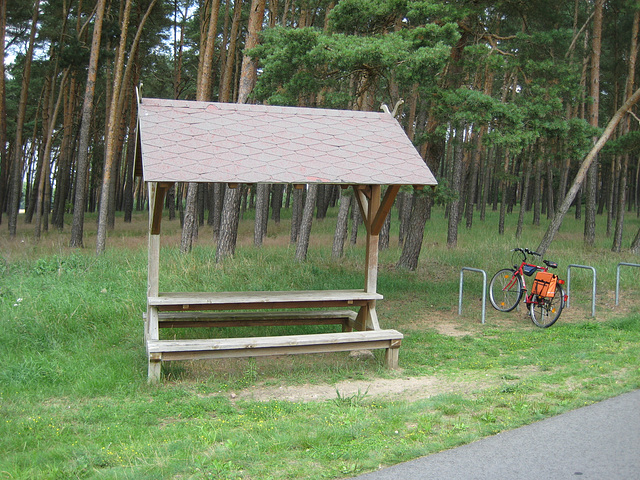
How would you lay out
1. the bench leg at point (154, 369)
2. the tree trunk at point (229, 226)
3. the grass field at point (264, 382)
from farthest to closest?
the tree trunk at point (229, 226) → the bench leg at point (154, 369) → the grass field at point (264, 382)

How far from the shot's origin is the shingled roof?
6.80 m

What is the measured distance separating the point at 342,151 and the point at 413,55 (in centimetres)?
404

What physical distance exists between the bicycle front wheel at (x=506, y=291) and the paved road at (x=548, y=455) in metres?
5.81

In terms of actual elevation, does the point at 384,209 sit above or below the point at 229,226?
above

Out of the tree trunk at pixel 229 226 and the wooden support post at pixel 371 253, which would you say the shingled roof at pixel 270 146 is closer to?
the wooden support post at pixel 371 253

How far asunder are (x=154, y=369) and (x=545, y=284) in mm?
6709

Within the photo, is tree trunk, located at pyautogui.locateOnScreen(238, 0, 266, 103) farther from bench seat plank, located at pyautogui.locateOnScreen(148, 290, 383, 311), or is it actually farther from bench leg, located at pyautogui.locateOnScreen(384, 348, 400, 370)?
bench leg, located at pyautogui.locateOnScreen(384, 348, 400, 370)

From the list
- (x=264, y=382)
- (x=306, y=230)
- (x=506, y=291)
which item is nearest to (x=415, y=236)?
(x=306, y=230)

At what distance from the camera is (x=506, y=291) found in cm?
1128

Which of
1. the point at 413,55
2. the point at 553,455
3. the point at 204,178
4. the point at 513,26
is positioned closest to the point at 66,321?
the point at 204,178

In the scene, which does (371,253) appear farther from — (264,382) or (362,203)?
(264,382)

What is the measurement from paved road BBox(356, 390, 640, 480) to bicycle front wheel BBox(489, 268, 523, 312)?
5.81m

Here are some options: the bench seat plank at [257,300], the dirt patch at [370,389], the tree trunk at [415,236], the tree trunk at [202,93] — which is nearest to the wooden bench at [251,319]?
the bench seat plank at [257,300]

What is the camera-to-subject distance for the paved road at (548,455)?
4.12 meters
